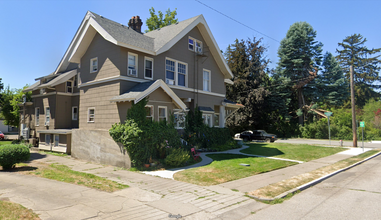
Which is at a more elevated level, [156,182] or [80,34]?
[80,34]

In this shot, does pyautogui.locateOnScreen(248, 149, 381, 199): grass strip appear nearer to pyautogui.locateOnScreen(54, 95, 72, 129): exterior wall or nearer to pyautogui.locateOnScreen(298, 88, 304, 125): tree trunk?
pyautogui.locateOnScreen(54, 95, 72, 129): exterior wall

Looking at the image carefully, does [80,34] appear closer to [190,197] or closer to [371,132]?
[190,197]

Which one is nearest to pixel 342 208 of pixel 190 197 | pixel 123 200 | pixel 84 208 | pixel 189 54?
pixel 190 197

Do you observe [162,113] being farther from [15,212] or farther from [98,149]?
[15,212]

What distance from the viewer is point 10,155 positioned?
12.0 metres

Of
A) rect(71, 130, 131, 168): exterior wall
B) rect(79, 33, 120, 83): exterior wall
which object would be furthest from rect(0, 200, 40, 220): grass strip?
rect(79, 33, 120, 83): exterior wall

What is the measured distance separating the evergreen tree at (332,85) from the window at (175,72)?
27.3 m

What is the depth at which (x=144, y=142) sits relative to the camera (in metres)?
13.1

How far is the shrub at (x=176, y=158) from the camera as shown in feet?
42.4

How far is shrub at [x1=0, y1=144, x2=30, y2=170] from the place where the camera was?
39.2 feet

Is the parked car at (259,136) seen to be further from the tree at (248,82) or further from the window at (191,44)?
the window at (191,44)

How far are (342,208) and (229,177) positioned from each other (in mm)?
4578

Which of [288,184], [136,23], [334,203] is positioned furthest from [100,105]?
[334,203]

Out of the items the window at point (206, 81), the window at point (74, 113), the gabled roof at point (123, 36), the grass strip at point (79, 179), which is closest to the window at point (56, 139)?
the window at point (74, 113)
